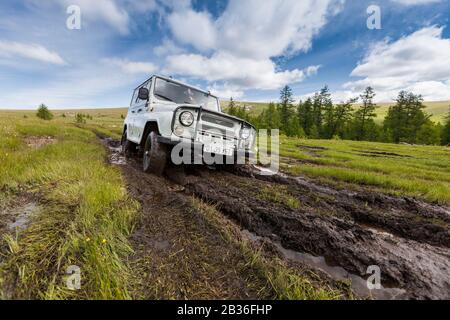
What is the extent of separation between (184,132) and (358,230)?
9.65ft

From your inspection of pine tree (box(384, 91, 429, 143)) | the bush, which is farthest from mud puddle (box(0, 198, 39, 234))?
pine tree (box(384, 91, 429, 143))

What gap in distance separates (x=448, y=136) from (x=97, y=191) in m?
60.7

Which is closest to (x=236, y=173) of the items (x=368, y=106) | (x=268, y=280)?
(x=268, y=280)

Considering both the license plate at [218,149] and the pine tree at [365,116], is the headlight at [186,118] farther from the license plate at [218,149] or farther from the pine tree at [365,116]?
the pine tree at [365,116]

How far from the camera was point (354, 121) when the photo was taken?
49562 mm

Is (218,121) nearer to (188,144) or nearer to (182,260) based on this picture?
(188,144)

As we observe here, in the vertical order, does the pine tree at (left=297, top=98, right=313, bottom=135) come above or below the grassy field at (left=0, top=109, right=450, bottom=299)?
above

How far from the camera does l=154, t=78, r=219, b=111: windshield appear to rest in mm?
5188

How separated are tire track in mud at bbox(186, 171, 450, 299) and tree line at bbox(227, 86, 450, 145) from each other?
132 feet

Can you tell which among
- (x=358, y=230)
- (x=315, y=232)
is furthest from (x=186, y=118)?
(x=358, y=230)

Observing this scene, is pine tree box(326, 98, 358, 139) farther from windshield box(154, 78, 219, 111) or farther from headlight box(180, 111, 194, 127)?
headlight box(180, 111, 194, 127)

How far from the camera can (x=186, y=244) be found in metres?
2.04
